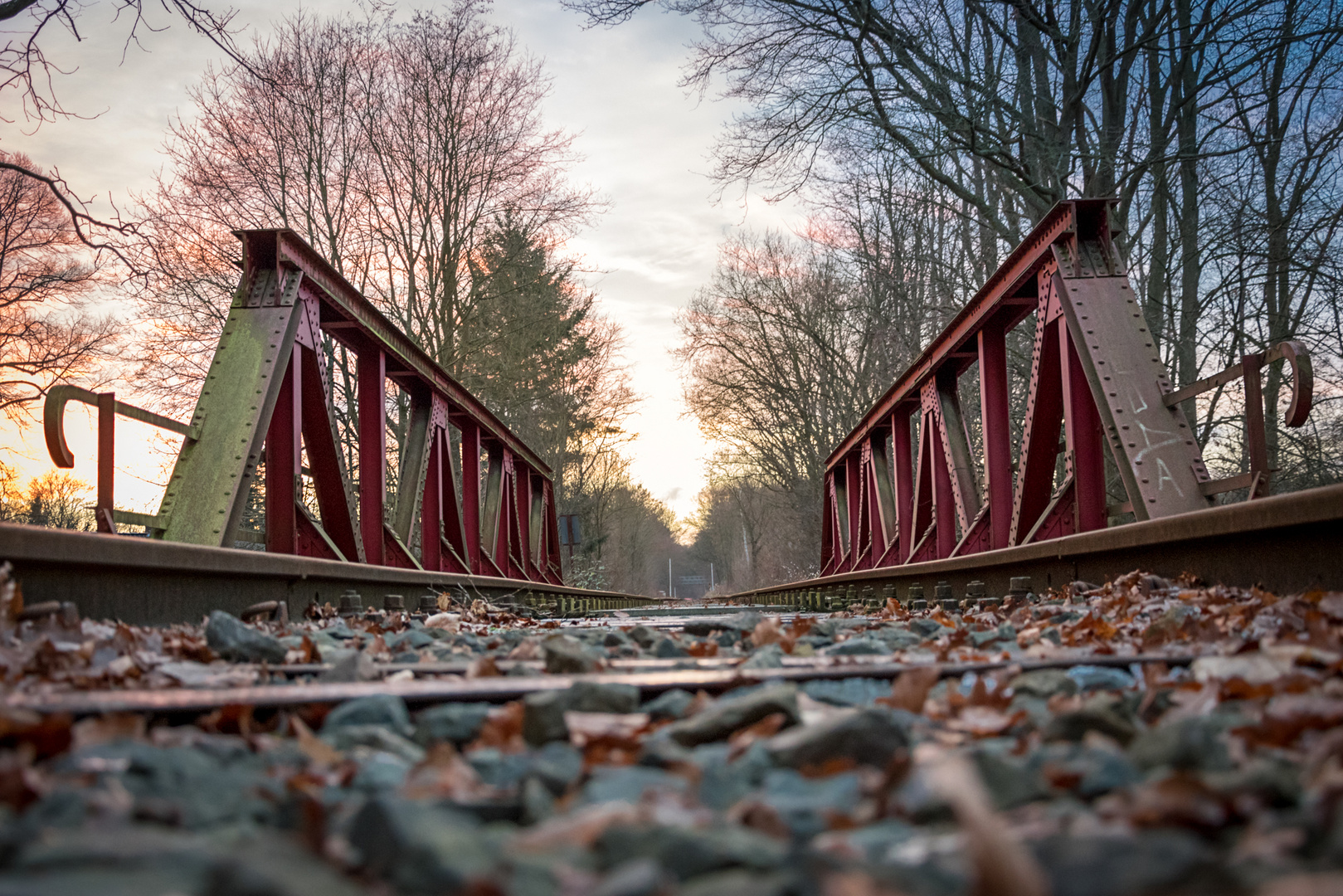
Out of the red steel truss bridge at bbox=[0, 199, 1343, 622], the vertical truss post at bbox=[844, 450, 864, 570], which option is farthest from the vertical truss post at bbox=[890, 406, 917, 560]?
the vertical truss post at bbox=[844, 450, 864, 570]

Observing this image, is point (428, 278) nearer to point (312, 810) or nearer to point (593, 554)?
point (593, 554)

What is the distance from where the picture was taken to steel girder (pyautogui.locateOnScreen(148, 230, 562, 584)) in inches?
186

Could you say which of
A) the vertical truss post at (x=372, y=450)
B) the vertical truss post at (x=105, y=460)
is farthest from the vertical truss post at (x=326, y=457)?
the vertical truss post at (x=105, y=460)

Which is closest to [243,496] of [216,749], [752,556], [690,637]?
[690,637]

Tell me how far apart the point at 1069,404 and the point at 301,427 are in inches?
184

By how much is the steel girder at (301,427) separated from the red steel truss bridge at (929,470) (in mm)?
15

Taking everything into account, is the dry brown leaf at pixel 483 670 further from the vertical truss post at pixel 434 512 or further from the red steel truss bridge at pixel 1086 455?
the vertical truss post at pixel 434 512

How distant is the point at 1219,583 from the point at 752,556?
141 feet

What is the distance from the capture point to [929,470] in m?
9.52

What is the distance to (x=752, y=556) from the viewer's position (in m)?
46.3

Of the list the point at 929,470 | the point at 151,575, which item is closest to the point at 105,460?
the point at 151,575

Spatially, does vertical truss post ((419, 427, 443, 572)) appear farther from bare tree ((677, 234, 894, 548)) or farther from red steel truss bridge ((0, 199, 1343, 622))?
bare tree ((677, 234, 894, 548))

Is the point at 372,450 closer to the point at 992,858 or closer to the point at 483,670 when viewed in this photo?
the point at 483,670

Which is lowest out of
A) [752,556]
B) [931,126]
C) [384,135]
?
[752,556]
